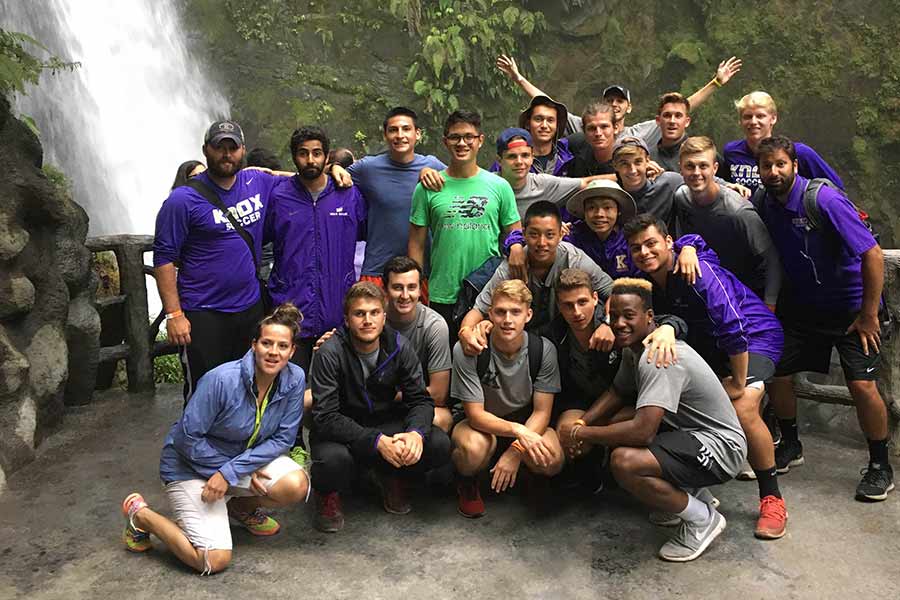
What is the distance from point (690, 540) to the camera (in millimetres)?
4176

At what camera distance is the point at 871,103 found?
1290 centimetres

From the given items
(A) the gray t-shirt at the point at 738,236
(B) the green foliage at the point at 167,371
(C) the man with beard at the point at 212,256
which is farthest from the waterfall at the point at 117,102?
(A) the gray t-shirt at the point at 738,236

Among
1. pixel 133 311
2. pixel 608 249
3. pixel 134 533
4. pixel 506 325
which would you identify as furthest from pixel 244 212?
pixel 133 311

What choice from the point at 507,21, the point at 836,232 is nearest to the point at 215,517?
the point at 836,232

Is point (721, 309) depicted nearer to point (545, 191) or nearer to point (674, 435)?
point (674, 435)

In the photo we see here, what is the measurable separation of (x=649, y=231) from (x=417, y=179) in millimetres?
1596

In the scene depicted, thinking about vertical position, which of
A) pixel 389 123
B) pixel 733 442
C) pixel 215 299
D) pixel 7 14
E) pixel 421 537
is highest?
pixel 7 14

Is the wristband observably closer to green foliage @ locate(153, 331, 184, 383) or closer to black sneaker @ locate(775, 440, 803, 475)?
black sneaker @ locate(775, 440, 803, 475)

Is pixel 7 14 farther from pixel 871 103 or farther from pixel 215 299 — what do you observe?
pixel 871 103

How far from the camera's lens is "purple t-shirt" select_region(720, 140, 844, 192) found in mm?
5000

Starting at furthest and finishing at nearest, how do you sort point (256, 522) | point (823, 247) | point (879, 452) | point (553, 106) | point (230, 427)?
point (553, 106)
point (879, 452)
point (823, 247)
point (256, 522)
point (230, 427)

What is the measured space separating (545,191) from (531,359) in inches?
48.2

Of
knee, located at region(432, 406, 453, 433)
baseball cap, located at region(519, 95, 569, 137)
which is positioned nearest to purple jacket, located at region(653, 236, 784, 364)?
knee, located at region(432, 406, 453, 433)

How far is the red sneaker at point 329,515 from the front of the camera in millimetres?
4516
